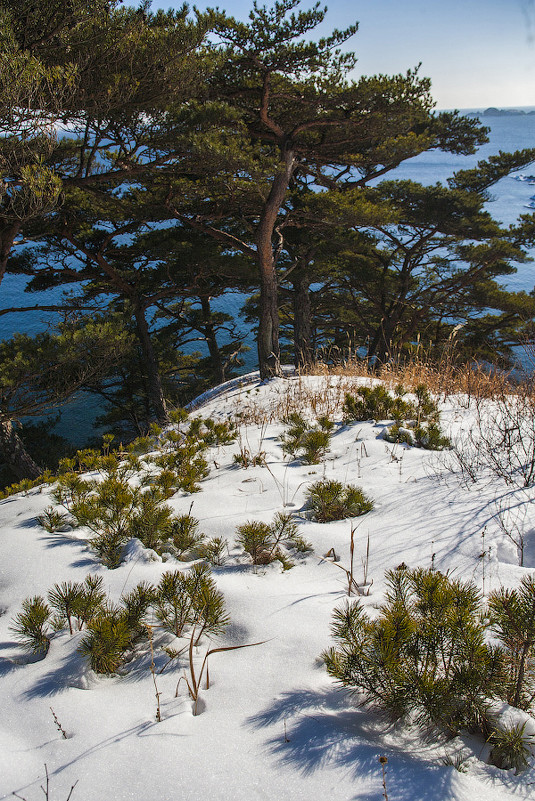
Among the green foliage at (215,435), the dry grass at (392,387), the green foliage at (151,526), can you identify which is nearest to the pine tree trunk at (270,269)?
the dry grass at (392,387)

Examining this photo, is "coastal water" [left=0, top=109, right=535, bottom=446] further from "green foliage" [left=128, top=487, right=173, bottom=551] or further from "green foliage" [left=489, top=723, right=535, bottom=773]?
"green foliage" [left=489, top=723, right=535, bottom=773]

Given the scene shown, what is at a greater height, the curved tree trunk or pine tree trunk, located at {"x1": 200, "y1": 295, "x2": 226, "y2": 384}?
the curved tree trunk

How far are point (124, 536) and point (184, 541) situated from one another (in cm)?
37

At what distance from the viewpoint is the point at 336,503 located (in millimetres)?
2723

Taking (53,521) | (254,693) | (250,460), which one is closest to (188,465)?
(250,460)

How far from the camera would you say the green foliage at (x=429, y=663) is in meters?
1.33

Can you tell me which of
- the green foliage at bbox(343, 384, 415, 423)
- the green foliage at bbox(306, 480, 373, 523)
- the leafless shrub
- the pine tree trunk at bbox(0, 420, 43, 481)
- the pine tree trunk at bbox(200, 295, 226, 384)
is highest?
the pine tree trunk at bbox(200, 295, 226, 384)

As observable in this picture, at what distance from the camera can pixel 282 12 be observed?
693 cm

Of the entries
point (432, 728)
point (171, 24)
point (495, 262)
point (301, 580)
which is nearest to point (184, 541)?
point (301, 580)

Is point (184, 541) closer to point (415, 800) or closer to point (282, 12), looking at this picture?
point (415, 800)

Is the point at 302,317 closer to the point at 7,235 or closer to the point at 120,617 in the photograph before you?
the point at 7,235

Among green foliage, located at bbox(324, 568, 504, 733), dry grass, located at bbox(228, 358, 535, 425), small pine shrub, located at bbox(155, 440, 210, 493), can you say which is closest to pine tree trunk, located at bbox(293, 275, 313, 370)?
dry grass, located at bbox(228, 358, 535, 425)

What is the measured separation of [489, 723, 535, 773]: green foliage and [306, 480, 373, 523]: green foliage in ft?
4.77

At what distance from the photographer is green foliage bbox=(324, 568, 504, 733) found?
133 cm
